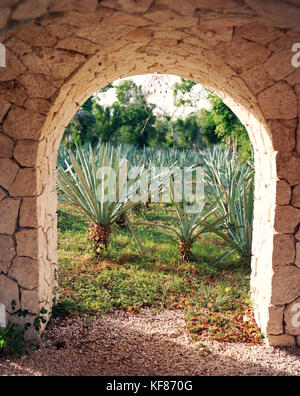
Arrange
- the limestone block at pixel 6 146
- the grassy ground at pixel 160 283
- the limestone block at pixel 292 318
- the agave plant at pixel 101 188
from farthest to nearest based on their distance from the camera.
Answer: the agave plant at pixel 101 188 → the grassy ground at pixel 160 283 → the limestone block at pixel 292 318 → the limestone block at pixel 6 146

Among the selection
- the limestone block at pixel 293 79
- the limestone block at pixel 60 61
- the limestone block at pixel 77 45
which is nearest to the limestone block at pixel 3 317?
the limestone block at pixel 60 61

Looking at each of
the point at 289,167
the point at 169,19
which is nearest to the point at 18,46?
the point at 169,19

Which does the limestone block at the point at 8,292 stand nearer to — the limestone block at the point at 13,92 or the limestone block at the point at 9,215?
the limestone block at the point at 9,215

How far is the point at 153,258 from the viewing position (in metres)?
4.78

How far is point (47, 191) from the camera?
2768 mm

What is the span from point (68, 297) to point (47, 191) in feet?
4.35

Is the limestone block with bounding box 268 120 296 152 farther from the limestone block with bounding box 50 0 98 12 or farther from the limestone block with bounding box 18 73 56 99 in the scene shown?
the limestone block with bounding box 18 73 56 99

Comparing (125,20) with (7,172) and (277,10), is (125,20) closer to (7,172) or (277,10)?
(277,10)

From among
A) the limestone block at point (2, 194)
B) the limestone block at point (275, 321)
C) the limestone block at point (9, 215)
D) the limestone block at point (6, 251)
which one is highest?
the limestone block at point (2, 194)

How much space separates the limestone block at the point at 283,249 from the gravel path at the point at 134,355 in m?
0.71

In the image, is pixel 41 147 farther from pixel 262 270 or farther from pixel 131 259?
pixel 131 259

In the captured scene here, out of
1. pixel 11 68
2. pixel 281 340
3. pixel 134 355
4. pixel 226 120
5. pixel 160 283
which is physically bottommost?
pixel 134 355

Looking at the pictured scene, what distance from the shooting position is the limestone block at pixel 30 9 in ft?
4.67

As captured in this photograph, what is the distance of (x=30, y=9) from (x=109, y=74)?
56.4 inches
